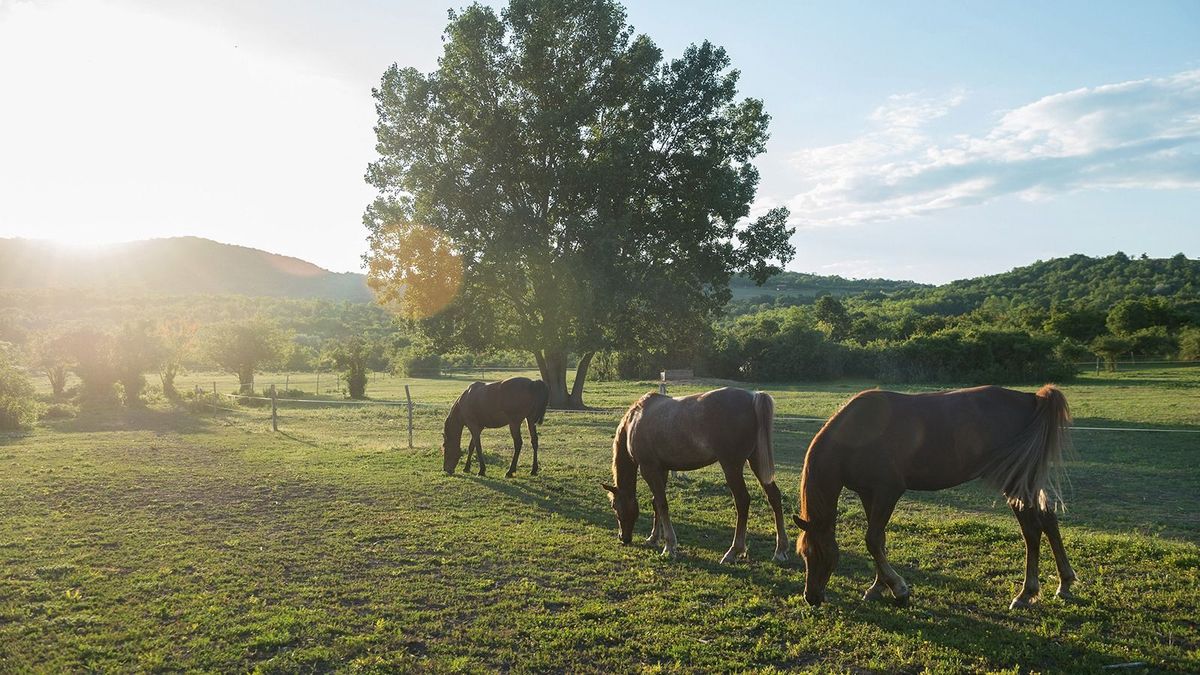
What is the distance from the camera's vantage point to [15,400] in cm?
2336

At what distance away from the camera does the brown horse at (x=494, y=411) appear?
1342cm

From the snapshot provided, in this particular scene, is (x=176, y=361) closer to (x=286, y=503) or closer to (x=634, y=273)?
(x=634, y=273)

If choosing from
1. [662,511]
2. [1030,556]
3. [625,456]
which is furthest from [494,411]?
[1030,556]

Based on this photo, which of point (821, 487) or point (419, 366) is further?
point (419, 366)

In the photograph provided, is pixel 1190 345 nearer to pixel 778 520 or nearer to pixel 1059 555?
pixel 1059 555

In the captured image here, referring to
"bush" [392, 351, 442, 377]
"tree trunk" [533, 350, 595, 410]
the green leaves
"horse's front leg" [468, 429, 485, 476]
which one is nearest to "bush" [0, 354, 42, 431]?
the green leaves

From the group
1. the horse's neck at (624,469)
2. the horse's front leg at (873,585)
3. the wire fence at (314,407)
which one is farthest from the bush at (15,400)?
the horse's front leg at (873,585)

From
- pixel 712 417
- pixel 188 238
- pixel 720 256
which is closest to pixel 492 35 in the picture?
pixel 720 256

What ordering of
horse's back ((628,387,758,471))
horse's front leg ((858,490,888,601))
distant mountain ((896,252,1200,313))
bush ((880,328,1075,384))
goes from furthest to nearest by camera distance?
distant mountain ((896,252,1200,313)) < bush ((880,328,1075,384)) < horse's back ((628,387,758,471)) < horse's front leg ((858,490,888,601))

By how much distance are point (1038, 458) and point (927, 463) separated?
2.75 feet

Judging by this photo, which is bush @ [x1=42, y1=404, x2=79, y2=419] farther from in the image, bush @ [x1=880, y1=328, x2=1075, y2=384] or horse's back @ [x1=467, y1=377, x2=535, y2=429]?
bush @ [x1=880, y1=328, x2=1075, y2=384]

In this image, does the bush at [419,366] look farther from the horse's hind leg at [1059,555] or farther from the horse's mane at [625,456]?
the horse's hind leg at [1059,555]

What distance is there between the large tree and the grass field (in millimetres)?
13288

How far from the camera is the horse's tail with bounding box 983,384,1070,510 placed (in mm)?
5453
